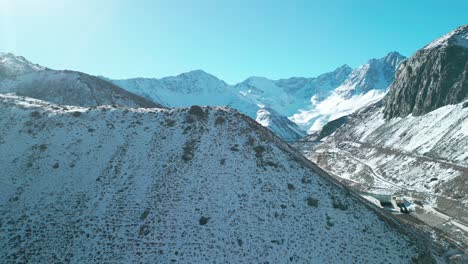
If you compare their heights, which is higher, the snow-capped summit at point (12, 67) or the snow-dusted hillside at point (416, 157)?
the snow-capped summit at point (12, 67)

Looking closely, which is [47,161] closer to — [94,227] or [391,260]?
[94,227]

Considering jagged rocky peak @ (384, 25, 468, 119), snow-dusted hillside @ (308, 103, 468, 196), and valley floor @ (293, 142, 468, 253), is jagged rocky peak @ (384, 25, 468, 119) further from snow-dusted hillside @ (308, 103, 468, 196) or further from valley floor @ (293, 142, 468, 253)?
valley floor @ (293, 142, 468, 253)

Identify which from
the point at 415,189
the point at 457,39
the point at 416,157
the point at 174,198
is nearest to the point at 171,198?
the point at 174,198

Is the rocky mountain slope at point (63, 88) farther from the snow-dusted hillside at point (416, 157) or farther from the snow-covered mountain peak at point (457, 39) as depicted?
the snow-covered mountain peak at point (457, 39)

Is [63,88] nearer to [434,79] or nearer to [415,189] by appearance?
[415,189]

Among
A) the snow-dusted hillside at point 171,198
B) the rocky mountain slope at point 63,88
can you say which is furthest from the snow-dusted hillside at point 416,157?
the rocky mountain slope at point 63,88

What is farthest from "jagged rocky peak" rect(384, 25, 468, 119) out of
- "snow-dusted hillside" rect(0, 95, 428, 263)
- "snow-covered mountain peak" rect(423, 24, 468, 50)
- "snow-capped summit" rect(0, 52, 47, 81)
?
"snow-capped summit" rect(0, 52, 47, 81)
